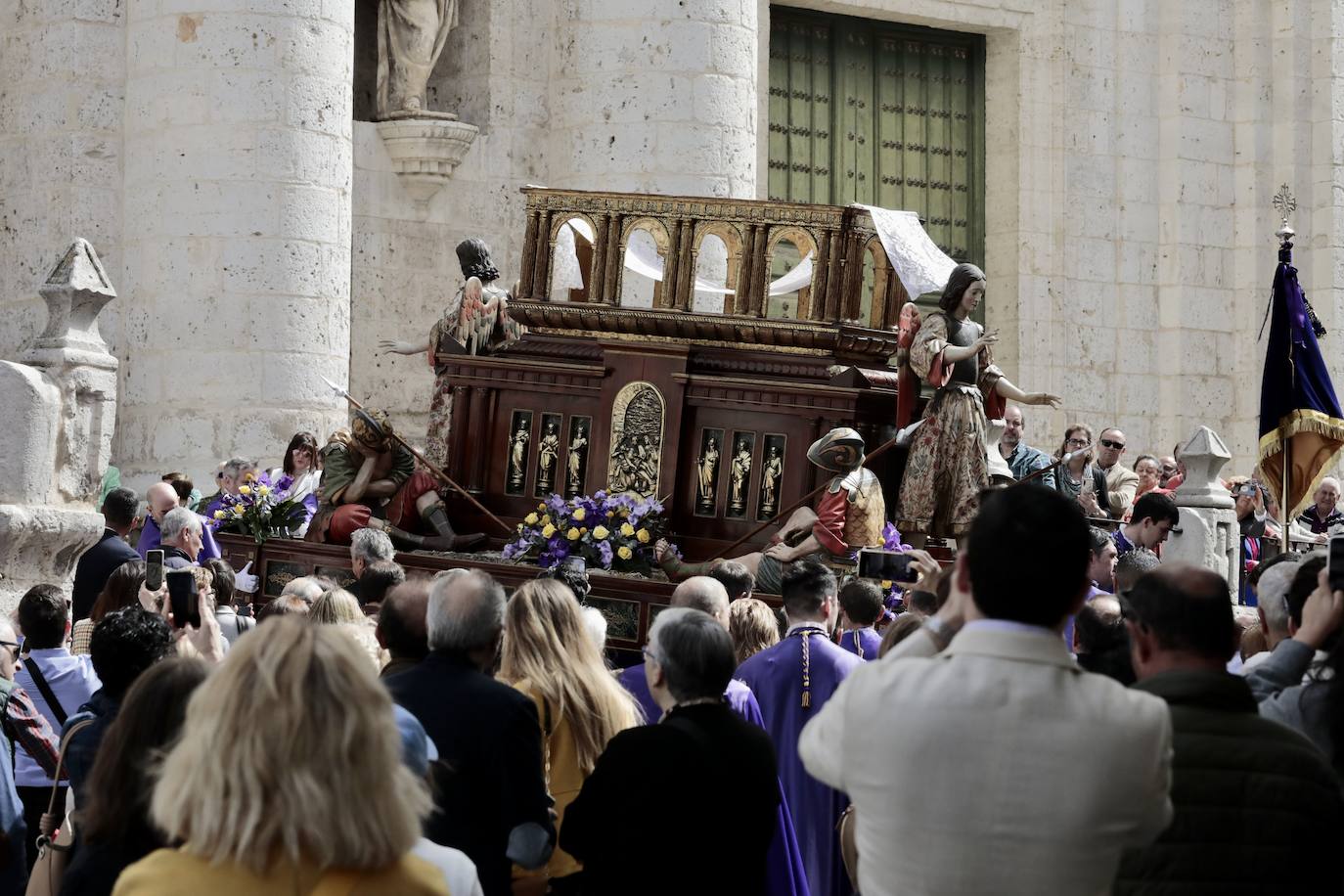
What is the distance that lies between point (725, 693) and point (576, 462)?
730cm

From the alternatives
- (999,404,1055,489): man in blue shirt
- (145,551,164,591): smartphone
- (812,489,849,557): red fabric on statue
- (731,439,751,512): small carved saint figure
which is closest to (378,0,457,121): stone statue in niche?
(999,404,1055,489): man in blue shirt

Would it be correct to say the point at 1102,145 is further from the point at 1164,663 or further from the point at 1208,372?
the point at 1164,663

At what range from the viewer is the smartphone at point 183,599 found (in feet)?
19.9

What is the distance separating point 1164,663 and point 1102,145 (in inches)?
719

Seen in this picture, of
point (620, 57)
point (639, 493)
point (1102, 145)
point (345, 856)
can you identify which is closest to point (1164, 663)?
point (345, 856)

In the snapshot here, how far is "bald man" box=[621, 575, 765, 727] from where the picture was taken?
6.17 m

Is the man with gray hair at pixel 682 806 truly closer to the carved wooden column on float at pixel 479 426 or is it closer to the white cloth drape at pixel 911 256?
the white cloth drape at pixel 911 256

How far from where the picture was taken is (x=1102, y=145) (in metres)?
21.6

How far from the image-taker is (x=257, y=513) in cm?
1279

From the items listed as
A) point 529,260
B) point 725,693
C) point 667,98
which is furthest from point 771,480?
point 725,693

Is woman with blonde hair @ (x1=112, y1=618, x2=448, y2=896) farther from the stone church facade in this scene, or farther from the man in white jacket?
the stone church facade

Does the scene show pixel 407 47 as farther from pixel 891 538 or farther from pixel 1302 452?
pixel 1302 452

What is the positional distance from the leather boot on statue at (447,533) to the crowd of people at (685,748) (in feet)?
20.5

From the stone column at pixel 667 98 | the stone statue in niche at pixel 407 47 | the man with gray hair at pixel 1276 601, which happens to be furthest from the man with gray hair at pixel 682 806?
the stone statue in niche at pixel 407 47
